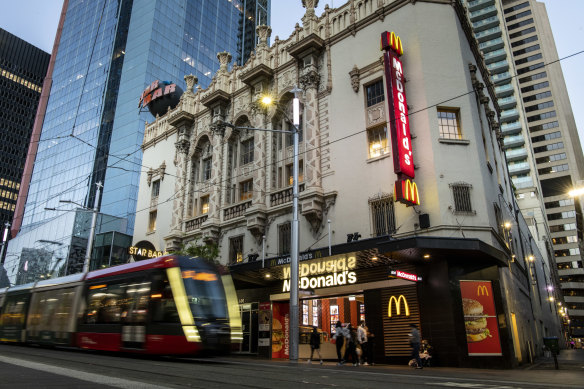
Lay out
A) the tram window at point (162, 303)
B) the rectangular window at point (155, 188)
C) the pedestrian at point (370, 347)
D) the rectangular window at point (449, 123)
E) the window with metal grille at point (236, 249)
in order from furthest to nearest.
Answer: the rectangular window at point (155, 188) → the window with metal grille at point (236, 249) → the rectangular window at point (449, 123) → the pedestrian at point (370, 347) → the tram window at point (162, 303)

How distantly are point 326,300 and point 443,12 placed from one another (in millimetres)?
16383

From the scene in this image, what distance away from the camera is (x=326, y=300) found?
74.2ft

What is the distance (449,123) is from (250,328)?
15.5 meters

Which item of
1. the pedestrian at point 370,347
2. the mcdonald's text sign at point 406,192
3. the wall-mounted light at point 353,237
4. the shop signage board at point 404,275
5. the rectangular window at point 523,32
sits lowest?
the pedestrian at point 370,347

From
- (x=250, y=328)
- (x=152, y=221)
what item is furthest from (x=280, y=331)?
(x=152, y=221)

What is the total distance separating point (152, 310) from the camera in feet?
44.7

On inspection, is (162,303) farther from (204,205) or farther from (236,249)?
(204,205)

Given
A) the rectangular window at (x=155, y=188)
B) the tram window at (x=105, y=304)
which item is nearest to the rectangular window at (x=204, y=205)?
the rectangular window at (x=155, y=188)

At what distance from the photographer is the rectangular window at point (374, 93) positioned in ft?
72.2

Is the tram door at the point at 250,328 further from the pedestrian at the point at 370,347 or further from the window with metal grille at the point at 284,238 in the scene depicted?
the pedestrian at the point at 370,347

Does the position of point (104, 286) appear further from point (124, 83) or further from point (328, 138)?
point (124, 83)

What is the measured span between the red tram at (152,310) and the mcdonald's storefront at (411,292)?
5.69 m

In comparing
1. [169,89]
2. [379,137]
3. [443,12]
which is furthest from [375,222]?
[169,89]

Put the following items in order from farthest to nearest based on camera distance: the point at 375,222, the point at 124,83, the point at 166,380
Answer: the point at 124,83
the point at 375,222
the point at 166,380
